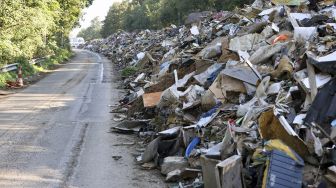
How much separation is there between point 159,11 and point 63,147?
48.9 meters

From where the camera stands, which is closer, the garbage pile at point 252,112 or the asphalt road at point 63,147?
the garbage pile at point 252,112

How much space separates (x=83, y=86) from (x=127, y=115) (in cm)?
783

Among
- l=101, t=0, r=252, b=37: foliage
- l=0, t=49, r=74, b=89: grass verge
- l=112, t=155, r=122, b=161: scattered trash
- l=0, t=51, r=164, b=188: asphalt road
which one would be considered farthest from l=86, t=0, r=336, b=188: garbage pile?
l=101, t=0, r=252, b=37: foliage

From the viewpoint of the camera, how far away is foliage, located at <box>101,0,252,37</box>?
42.1 metres

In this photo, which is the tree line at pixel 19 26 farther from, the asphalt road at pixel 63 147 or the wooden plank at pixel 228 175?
the wooden plank at pixel 228 175

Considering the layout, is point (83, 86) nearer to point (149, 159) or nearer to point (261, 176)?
point (149, 159)

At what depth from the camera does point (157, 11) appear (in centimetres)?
5916

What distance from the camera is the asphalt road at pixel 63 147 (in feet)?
23.5

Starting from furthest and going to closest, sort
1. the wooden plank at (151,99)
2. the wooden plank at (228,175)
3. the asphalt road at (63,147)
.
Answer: the wooden plank at (151,99), the asphalt road at (63,147), the wooden plank at (228,175)

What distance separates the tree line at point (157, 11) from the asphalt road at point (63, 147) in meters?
23.1

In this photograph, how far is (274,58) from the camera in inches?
428

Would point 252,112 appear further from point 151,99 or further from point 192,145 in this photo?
point 151,99

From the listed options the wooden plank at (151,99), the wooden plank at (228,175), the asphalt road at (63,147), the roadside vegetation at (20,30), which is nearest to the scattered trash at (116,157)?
the asphalt road at (63,147)

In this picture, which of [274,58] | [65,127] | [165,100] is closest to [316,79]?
[274,58]
